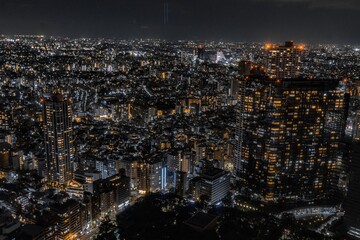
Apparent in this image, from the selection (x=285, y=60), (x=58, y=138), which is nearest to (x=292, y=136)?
(x=285, y=60)

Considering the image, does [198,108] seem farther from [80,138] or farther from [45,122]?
[45,122]

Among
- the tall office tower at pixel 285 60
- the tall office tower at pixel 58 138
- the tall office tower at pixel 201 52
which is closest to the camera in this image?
the tall office tower at pixel 58 138

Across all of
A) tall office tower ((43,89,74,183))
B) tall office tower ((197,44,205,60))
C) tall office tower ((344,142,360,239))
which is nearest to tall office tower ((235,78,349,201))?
tall office tower ((344,142,360,239))

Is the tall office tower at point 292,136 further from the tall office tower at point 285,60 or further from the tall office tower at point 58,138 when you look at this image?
the tall office tower at point 58,138

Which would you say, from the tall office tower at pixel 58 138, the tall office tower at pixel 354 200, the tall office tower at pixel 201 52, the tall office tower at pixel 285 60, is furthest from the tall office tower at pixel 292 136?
the tall office tower at pixel 201 52

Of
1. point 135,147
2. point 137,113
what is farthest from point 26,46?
point 135,147

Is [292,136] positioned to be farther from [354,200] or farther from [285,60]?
[285,60]

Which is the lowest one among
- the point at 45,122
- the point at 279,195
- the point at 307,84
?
the point at 279,195
